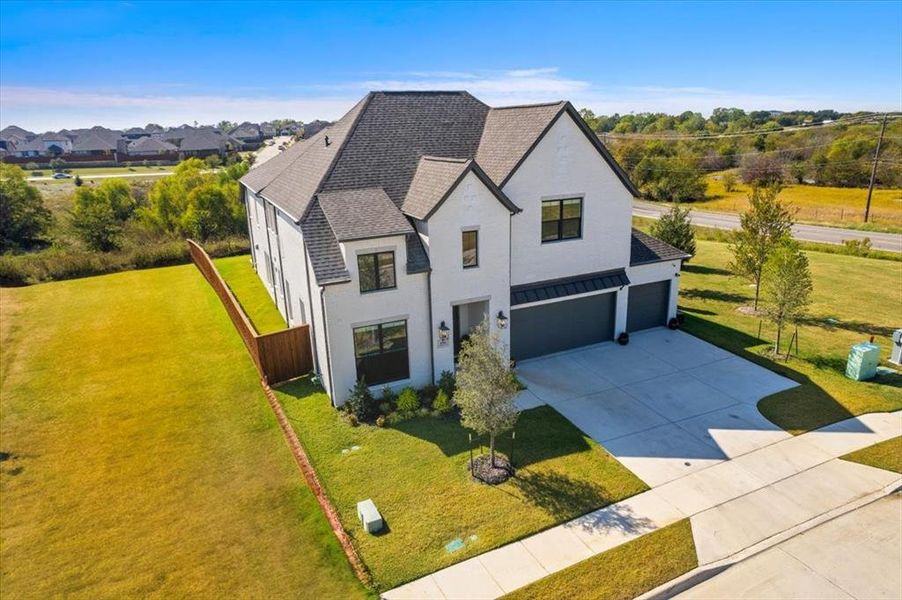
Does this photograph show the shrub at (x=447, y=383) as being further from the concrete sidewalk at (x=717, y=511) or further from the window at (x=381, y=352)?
the concrete sidewalk at (x=717, y=511)

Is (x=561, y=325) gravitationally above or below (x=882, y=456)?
above

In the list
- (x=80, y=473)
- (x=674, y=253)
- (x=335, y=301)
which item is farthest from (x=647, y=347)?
(x=80, y=473)

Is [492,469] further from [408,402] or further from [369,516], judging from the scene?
[408,402]

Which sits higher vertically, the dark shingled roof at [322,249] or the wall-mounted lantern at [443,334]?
the dark shingled roof at [322,249]

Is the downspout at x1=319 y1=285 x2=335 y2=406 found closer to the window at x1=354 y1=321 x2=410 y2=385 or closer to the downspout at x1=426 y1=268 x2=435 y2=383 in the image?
the window at x1=354 y1=321 x2=410 y2=385

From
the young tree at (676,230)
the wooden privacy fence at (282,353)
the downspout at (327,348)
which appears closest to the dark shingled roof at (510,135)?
the downspout at (327,348)

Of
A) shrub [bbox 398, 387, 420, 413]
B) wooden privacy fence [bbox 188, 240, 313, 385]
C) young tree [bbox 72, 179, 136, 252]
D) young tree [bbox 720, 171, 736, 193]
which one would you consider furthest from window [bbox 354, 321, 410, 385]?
young tree [bbox 720, 171, 736, 193]

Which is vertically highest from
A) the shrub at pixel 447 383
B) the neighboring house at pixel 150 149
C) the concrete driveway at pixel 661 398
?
the neighboring house at pixel 150 149

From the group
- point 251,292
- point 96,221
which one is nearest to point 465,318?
point 251,292
